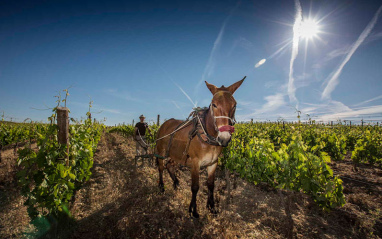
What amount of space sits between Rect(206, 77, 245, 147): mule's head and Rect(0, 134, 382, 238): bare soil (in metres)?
2.16

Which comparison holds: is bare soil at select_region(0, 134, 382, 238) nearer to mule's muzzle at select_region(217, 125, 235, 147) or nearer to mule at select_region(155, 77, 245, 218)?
mule at select_region(155, 77, 245, 218)

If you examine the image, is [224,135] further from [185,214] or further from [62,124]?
[62,124]

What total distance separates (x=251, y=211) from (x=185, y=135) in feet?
10.1

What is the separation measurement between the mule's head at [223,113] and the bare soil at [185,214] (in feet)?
7.10

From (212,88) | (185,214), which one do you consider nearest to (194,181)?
(185,214)

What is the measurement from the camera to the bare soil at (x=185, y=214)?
3.42 meters

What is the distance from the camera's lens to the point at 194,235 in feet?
10.5

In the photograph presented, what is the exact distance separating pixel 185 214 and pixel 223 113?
2.79 meters

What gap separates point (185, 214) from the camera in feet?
12.8

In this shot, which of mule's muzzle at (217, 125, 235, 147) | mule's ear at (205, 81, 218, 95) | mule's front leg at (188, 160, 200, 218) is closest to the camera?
mule's muzzle at (217, 125, 235, 147)

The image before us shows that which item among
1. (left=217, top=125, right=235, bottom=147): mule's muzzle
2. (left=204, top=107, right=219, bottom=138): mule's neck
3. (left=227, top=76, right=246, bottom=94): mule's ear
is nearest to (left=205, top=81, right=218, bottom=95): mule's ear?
(left=227, top=76, right=246, bottom=94): mule's ear

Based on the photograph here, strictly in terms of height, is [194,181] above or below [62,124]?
below

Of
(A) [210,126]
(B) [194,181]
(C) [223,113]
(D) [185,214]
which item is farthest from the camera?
(D) [185,214]

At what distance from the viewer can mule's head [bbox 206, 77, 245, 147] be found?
2684mm
